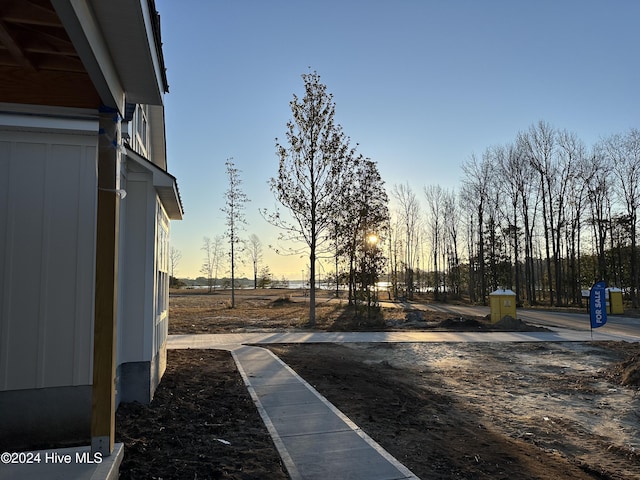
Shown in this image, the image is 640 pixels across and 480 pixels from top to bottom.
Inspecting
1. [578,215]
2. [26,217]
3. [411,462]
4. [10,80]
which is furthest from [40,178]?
[578,215]

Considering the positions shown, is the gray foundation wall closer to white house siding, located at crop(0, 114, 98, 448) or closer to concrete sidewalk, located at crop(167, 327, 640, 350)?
white house siding, located at crop(0, 114, 98, 448)

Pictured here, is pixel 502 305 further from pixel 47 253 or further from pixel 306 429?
pixel 47 253

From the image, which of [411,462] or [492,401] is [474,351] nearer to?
[492,401]

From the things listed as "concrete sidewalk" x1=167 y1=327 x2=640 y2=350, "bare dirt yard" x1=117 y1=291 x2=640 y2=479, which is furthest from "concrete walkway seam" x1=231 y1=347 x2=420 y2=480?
"concrete sidewalk" x1=167 y1=327 x2=640 y2=350

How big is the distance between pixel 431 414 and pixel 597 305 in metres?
11.4

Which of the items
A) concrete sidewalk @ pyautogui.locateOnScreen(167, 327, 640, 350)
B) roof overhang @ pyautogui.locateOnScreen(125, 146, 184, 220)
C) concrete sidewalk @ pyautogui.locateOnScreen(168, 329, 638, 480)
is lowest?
concrete sidewalk @ pyautogui.locateOnScreen(167, 327, 640, 350)

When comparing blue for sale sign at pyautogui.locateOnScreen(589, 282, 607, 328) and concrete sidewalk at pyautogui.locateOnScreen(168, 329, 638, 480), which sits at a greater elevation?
blue for sale sign at pyautogui.locateOnScreen(589, 282, 607, 328)

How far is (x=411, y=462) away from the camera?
14.1 ft

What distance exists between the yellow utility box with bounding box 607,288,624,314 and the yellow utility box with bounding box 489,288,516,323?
10.3 meters

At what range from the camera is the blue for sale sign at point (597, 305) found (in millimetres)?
14734

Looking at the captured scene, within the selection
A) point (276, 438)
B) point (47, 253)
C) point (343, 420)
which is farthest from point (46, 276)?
point (343, 420)

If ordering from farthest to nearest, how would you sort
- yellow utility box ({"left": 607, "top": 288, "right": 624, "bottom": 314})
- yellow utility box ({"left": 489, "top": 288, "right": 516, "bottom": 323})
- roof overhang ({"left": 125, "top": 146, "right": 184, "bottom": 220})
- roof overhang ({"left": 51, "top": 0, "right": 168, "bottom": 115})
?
yellow utility box ({"left": 607, "top": 288, "right": 624, "bottom": 314}) < yellow utility box ({"left": 489, "top": 288, "right": 516, "bottom": 323}) < roof overhang ({"left": 125, "top": 146, "right": 184, "bottom": 220}) < roof overhang ({"left": 51, "top": 0, "right": 168, "bottom": 115})

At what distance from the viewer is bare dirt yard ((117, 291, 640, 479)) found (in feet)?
14.0

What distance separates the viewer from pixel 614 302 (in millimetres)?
25500
